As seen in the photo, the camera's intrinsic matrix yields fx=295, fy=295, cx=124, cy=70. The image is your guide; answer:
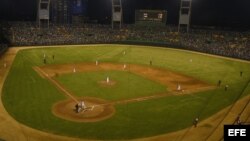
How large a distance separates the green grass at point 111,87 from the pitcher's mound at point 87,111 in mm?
2266

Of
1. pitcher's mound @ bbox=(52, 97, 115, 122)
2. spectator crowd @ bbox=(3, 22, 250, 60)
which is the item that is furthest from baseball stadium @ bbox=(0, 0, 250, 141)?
spectator crowd @ bbox=(3, 22, 250, 60)

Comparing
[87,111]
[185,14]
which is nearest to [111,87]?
[87,111]

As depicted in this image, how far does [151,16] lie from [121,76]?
4121cm

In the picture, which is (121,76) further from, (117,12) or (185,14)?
(117,12)

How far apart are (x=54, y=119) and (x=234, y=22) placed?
203 ft

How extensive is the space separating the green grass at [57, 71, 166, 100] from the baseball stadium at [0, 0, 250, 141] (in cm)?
13

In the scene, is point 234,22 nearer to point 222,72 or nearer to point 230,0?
point 230,0

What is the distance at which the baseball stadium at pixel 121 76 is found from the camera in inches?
1066

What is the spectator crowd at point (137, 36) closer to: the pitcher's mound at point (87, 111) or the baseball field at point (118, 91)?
the baseball field at point (118, 91)

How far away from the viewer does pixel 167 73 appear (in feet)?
160

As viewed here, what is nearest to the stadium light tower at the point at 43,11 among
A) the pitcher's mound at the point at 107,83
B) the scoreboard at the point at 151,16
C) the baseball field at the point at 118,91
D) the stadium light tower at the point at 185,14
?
the baseball field at the point at 118,91

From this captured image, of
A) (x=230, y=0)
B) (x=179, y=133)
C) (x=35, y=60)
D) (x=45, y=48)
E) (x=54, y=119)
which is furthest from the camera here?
(x=230, y=0)

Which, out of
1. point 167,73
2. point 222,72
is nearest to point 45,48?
point 167,73

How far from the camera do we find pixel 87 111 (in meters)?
30.2
